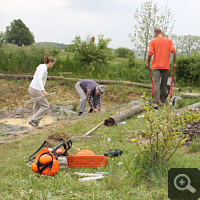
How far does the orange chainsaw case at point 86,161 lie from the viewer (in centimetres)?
321

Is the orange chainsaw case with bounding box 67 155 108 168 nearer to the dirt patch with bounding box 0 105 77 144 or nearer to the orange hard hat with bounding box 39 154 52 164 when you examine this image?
the orange hard hat with bounding box 39 154 52 164

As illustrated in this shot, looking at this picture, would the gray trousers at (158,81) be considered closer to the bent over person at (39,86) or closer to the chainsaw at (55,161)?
the bent over person at (39,86)

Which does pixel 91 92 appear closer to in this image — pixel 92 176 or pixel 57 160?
pixel 57 160

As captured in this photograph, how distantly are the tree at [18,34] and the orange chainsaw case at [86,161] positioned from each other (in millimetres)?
40344

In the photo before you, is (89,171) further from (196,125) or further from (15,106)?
(15,106)

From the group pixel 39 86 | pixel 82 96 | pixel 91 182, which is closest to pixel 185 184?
pixel 91 182

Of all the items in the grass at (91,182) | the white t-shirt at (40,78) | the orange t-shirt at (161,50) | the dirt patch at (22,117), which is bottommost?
the dirt patch at (22,117)

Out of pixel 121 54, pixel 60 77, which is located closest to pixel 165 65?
pixel 60 77

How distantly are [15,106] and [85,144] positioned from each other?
22.2ft

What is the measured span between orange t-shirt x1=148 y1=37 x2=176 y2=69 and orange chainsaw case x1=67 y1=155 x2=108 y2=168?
186 inches

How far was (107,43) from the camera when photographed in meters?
15.5

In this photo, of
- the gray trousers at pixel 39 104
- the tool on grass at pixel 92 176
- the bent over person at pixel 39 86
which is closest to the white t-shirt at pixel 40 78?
the bent over person at pixel 39 86

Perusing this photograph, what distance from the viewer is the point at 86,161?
3.25 metres

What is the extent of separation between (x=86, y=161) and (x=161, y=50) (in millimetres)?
4980
